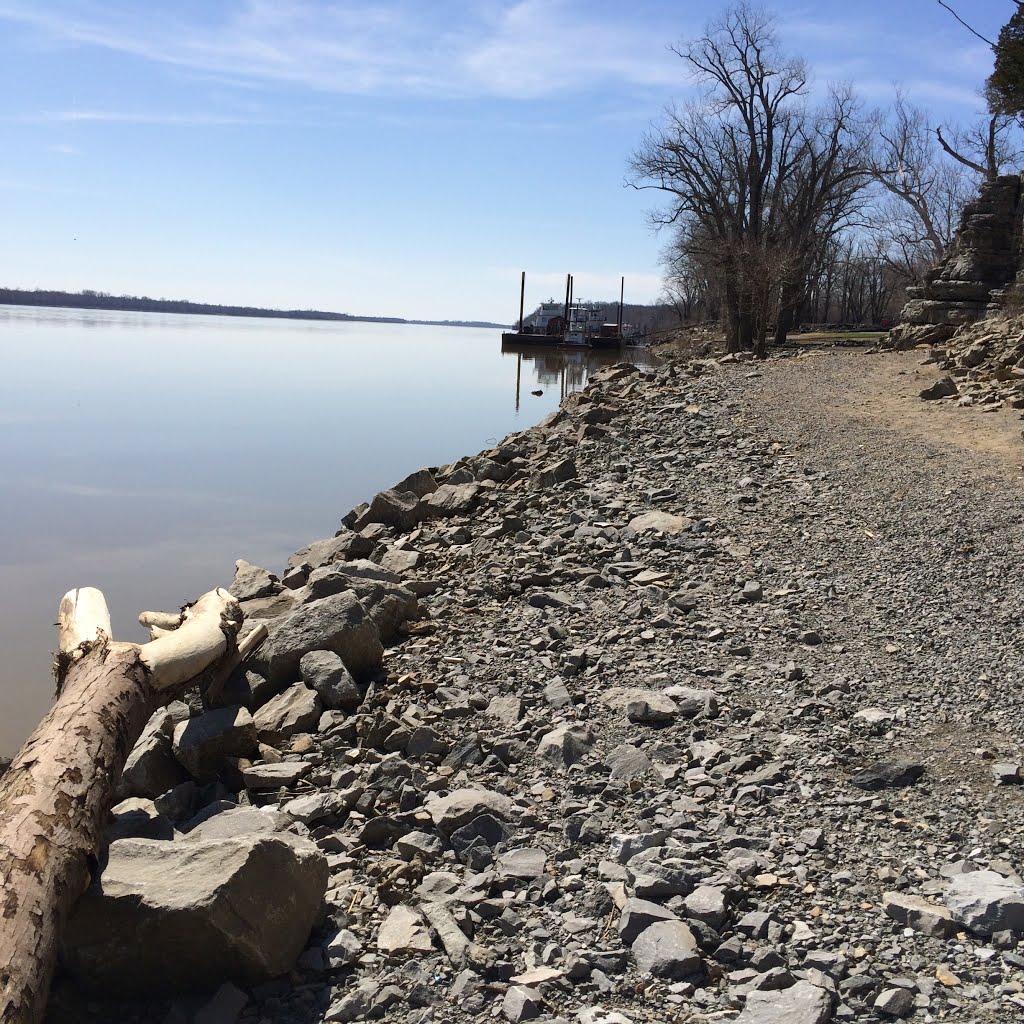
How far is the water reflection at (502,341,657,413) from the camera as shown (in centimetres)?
4085

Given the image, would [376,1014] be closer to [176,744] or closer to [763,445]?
[176,744]

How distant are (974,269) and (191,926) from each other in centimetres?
1999

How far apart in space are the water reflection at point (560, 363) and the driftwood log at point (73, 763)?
25108mm

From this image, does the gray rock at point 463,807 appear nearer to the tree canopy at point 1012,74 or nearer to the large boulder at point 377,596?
the large boulder at point 377,596

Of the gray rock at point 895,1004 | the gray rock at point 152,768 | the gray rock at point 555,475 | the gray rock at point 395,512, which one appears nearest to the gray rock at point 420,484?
the gray rock at point 395,512

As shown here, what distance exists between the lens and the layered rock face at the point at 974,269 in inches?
747

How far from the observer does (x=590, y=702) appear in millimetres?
5637

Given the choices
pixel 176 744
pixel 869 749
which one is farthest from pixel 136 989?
pixel 869 749

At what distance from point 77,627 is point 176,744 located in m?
0.88

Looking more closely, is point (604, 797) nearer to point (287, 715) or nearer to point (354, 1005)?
point (354, 1005)

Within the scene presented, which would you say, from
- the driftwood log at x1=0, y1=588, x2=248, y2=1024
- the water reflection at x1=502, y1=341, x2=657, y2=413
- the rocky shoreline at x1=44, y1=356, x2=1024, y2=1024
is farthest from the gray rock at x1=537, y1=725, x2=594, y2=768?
the water reflection at x1=502, y1=341, x2=657, y2=413

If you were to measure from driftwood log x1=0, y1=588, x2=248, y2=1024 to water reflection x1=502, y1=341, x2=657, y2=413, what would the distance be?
989 inches

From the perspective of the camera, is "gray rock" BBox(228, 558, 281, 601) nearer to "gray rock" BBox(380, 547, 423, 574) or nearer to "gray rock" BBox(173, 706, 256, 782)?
"gray rock" BBox(380, 547, 423, 574)

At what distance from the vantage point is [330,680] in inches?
234
